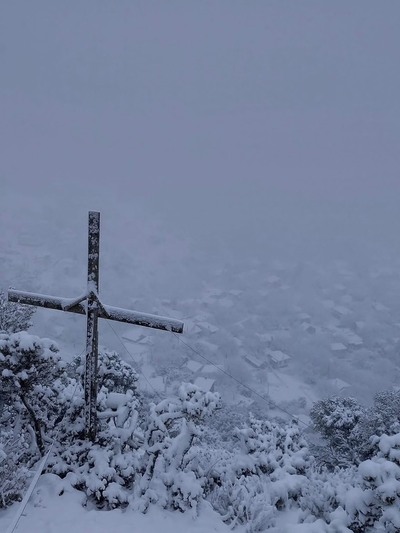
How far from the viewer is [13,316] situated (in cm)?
1168

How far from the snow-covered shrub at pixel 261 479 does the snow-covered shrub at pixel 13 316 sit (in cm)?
754

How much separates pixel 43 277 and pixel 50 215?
242 ft

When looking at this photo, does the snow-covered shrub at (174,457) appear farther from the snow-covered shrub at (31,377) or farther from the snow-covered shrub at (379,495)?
the snow-covered shrub at (379,495)

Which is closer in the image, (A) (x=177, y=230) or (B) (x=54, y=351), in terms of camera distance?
(B) (x=54, y=351)

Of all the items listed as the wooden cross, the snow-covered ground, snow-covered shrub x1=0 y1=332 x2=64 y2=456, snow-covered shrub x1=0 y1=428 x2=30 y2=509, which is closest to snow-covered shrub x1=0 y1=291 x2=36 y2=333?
snow-covered shrub x1=0 y1=332 x2=64 y2=456

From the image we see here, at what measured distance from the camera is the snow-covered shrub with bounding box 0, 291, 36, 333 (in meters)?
11.2

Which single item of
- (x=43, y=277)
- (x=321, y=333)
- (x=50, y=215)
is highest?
(x=50, y=215)

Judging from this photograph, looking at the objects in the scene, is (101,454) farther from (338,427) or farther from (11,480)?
(338,427)

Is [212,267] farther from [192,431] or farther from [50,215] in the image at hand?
[192,431]

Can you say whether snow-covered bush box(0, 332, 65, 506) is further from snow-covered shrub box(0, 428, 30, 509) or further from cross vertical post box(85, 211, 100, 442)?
cross vertical post box(85, 211, 100, 442)

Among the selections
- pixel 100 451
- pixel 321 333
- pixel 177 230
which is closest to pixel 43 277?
pixel 321 333

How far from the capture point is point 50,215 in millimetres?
156500

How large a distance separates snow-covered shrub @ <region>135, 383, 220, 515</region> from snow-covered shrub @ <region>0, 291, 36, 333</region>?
6.54 meters

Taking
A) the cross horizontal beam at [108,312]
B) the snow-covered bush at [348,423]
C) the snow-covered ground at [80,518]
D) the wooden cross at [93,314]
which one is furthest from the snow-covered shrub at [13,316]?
the snow-covered bush at [348,423]
